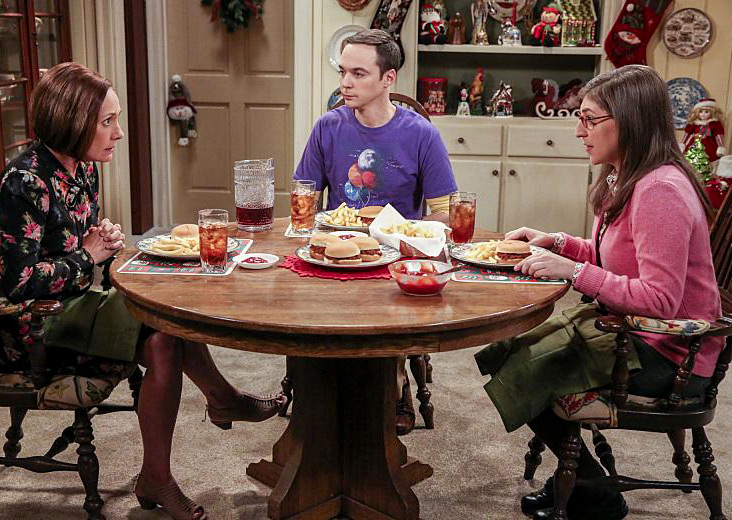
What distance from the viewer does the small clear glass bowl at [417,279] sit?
1789 mm

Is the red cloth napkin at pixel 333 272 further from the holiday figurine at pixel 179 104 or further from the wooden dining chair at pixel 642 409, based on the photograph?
the holiday figurine at pixel 179 104

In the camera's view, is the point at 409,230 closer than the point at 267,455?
Yes

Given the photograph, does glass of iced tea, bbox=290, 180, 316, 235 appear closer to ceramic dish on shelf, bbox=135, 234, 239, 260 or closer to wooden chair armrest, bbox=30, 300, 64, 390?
ceramic dish on shelf, bbox=135, 234, 239, 260

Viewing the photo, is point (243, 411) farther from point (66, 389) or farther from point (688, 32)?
point (688, 32)

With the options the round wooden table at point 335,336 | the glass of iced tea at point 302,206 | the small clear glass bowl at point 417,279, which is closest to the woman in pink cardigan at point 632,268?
the round wooden table at point 335,336

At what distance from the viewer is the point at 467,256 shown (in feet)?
6.82

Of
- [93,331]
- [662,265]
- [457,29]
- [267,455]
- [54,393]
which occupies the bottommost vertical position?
[267,455]

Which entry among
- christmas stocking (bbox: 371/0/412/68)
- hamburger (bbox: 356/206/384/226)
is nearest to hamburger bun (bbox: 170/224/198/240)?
hamburger (bbox: 356/206/384/226)

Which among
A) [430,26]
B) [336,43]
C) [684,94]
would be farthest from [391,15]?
[684,94]

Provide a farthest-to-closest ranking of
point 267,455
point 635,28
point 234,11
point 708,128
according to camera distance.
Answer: point 234,11 < point 635,28 < point 708,128 < point 267,455

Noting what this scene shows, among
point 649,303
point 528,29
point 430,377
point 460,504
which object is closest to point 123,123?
point 528,29

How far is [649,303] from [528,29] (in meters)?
3.46

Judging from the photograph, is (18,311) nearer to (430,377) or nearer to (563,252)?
(563,252)

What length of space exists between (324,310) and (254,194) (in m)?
0.77
